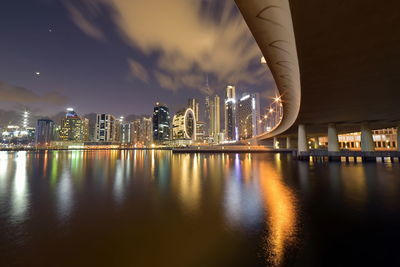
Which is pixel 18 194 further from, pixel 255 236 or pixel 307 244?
pixel 307 244

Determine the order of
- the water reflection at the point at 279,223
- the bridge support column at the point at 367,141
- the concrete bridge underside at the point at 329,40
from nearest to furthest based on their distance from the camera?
the water reflection at the point at 279,223
the concrete bridge underside at the point at 329,40
the bridge support column at the point at 367,141

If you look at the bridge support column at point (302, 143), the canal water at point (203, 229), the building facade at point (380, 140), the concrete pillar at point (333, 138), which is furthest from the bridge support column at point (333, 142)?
the building facade at point (380, 140)

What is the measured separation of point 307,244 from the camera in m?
7.67

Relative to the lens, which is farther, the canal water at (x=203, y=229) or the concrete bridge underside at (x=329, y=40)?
the concrete bridge underside at (x=329, y=40)

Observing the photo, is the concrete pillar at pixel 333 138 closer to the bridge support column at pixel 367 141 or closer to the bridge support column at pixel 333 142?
the bridge support column at pixel 333 142

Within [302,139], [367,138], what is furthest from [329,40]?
[367,138]

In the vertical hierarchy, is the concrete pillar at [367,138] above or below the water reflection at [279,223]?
above

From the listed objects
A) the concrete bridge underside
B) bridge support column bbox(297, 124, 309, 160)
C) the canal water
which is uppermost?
the concrete bridge underside

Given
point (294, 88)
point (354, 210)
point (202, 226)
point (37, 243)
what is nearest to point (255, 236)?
point (202, 226)

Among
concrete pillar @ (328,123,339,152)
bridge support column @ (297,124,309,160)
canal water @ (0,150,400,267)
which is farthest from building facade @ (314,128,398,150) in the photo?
canal water @ (0,150,400,267)

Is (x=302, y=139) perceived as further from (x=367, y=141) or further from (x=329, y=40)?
(x=329, y=40)

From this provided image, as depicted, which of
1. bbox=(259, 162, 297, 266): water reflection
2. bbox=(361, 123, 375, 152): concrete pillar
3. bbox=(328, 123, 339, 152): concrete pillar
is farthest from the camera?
bbox=(328, 123, 339, 152): concrete pillar

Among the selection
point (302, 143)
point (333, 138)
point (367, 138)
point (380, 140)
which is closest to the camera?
point (367, 138)

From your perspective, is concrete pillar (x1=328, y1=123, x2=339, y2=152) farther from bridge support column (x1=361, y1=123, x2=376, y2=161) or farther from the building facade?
the building facade
